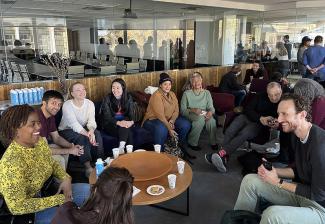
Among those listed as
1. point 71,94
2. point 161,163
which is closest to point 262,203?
point 161,163

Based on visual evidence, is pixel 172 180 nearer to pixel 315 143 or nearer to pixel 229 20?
pixel 315 143

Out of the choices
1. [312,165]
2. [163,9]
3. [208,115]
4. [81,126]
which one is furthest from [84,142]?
[163,9]

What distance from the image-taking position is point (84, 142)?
3.42 metres

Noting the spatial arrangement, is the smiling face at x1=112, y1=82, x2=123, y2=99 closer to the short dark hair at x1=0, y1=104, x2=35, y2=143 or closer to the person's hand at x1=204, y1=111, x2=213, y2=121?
the person's hand at x1=204, y1=111, x2=213, y2=121

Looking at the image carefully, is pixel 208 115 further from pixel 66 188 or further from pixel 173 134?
pixel 66 188

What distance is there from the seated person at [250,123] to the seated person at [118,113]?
108 cm

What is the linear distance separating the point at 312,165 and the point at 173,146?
217 centimetres

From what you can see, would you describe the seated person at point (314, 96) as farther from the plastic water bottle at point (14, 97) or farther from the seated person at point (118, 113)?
the plastic water bottle at point (14, 97)

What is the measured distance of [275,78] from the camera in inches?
202

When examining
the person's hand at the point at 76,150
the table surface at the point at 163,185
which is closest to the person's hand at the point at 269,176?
the table surface at the point at 163,185

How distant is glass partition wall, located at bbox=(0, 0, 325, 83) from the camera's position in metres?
7.50

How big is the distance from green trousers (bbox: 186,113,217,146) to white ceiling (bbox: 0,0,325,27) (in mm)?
3203

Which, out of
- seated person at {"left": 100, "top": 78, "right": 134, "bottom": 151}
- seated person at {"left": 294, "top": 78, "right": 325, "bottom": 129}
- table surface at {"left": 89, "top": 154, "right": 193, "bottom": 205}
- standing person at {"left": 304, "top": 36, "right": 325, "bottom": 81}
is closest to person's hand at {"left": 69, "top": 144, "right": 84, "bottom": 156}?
table surface at {"left": 89, "top": 154, "right": 193, "bottom": 205}

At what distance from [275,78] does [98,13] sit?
5.48 meters
